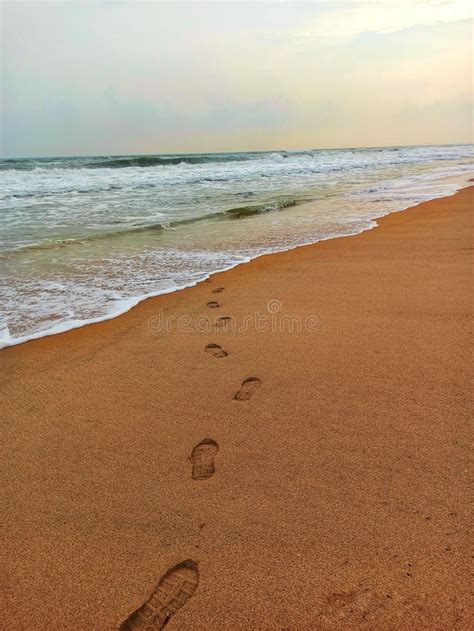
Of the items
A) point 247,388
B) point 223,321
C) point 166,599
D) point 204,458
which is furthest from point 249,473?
point 223,321

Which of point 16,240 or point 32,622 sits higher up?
point 16,240

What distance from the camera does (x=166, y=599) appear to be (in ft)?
4.83

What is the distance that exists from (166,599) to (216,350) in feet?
6.08

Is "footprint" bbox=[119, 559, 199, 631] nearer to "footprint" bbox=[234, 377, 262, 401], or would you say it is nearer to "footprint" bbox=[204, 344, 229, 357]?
"footprint" bbox=[234, 377, 262, 401]

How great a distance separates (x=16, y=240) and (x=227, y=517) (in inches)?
296

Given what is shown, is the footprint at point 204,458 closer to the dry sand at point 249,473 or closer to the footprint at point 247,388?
the dry sand at point 249,473

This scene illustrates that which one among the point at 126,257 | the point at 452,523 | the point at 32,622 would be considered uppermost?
the point at 126,257

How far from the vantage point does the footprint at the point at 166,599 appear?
4.64 ft

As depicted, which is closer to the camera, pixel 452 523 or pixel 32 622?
pixel 32 622

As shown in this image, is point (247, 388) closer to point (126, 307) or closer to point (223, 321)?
point (223, 321)

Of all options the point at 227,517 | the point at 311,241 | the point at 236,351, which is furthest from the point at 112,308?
the point at 311,241

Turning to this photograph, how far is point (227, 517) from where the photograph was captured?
69.5 inches

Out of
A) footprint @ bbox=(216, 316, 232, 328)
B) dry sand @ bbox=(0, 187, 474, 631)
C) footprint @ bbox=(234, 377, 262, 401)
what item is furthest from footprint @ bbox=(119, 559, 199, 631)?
footprint @ bbox=(216, 316, 232, 328)

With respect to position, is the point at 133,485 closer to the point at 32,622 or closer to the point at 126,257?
the point at 32,622
